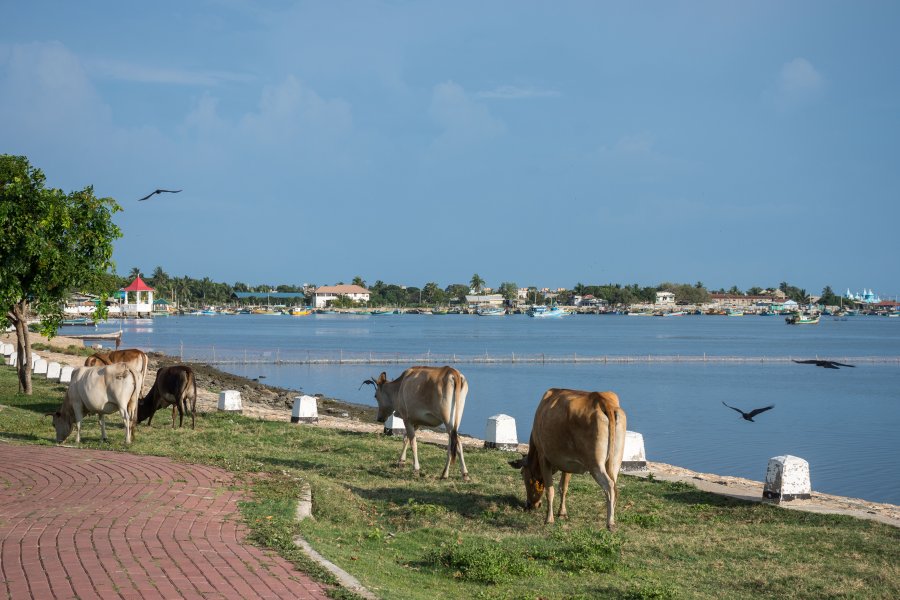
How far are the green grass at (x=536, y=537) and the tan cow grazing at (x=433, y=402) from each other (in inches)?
20.5

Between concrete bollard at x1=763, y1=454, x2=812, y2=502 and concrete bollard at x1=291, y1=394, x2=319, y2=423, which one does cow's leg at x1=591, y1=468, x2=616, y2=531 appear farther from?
concrete bollard at x1=291, y1=394, x2=319, y2=423

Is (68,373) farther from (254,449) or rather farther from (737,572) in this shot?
(737,572)

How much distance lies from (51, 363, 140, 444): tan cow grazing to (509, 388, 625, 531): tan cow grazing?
8505mm

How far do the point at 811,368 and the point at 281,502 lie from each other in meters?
72.1

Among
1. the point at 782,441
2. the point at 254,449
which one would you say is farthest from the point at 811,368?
the point at 254,449

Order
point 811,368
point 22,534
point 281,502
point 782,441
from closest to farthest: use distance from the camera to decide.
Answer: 1. point 22,534
2. point 281,502
3. point 782,441
4. point 811,368

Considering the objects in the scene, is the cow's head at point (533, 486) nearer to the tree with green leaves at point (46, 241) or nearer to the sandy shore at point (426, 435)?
the sandy shore at point (426, 435)

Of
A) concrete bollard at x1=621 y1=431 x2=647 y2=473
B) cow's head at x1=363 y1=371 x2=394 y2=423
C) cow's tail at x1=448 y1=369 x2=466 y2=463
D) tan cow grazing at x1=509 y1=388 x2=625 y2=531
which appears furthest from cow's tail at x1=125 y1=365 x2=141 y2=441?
concrete bollard at x1=621 y1=431 x2=647 y2=473

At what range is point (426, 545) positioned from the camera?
35.7 feet

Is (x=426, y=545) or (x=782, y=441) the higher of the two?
(x=426, y=545)

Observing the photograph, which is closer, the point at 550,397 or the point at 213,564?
the point at 213,564

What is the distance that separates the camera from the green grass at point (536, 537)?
30.7 feet

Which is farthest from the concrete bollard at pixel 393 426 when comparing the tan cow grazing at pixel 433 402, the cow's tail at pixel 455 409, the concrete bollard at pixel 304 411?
the cow's tail at pixel 455 409

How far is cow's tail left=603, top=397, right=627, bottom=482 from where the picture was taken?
38.2ft
